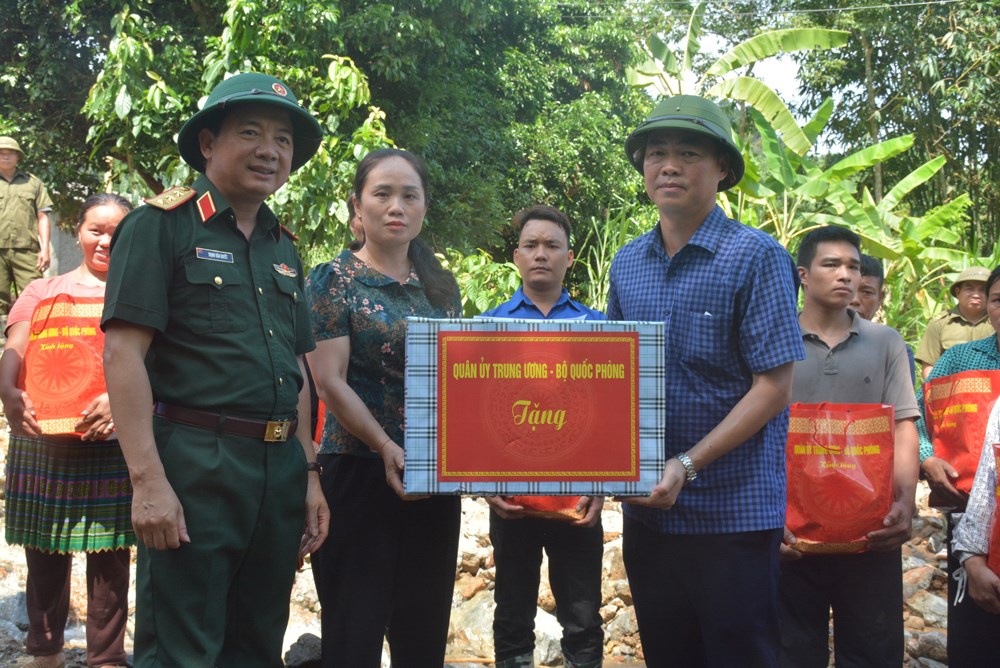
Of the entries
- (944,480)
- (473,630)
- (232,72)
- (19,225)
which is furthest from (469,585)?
(232,72)

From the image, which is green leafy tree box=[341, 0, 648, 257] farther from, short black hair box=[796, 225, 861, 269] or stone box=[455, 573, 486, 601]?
short black hair box=[796, 225, 861, 269]

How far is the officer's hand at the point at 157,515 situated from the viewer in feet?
7.04

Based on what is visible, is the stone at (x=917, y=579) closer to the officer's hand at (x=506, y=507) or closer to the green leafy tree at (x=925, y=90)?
the officer's hand at (x=506, y=507)

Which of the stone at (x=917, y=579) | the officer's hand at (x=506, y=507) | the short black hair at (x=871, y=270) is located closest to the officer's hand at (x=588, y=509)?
the officer's hand at (x=506, y=507)

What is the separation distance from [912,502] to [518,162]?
12.5m

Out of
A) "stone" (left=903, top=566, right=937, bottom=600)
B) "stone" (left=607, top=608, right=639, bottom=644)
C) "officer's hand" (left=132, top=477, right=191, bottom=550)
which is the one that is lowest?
"stone" (left=607, top=608, right=639, bottom=644)

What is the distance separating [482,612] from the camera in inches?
201

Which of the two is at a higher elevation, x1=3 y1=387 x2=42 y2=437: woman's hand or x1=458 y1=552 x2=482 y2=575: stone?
x1=3 y1=387 x2=42 y2=437: woman's hand

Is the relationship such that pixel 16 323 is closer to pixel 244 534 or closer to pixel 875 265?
pixel 244 534

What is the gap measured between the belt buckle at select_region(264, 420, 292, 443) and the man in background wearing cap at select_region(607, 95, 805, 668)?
92 cm

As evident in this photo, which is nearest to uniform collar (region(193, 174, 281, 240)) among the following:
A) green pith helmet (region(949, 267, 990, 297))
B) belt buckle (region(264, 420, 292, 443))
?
belt buckle (region(264, 420, 292, 443))

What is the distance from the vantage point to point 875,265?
4434 millimetres

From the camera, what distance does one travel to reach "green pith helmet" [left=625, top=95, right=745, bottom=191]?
8.18 feet

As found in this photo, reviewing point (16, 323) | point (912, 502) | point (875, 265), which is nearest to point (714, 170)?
point (912, 502)
